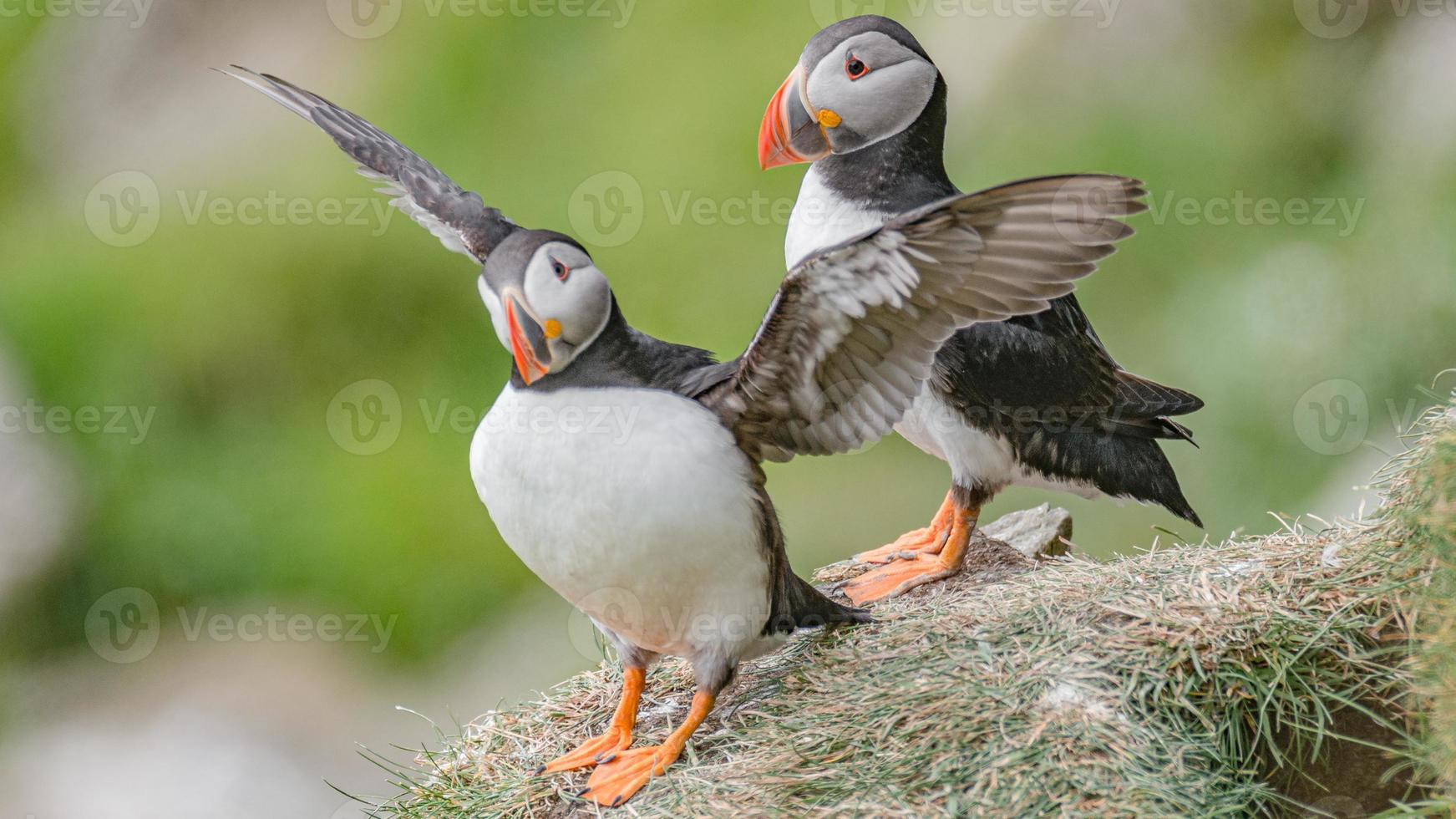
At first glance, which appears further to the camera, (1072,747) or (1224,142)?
(1224,142)

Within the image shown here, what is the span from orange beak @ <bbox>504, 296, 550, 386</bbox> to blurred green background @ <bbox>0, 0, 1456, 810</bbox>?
467 cm

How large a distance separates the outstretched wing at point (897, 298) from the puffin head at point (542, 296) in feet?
1.35

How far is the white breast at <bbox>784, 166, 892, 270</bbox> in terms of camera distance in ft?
15.0

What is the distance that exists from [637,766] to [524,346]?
3.93 feet

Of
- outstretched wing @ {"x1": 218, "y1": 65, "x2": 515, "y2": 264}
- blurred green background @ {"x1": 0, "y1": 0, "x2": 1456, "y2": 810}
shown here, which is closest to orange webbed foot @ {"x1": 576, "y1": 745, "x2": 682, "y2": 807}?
outstretched wing @ {"x1": 218, "y1": 65, "x2": 515, "y2": 264}

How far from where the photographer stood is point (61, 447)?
9344 millimetres

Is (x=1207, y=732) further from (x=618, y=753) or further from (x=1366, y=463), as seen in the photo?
(x=1366, y=463)

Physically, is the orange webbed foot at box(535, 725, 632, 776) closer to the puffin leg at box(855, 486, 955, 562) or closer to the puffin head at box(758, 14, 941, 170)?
the puffin leg at box(855, 486, 955, 562)

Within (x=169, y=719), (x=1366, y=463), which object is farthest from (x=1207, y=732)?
(x=169, y=719)

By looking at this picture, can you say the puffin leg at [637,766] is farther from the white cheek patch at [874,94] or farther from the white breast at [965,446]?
the white cheek patch at [874,94]

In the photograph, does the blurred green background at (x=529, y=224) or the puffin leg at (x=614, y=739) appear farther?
the blurred green background at (x=529, y=224)

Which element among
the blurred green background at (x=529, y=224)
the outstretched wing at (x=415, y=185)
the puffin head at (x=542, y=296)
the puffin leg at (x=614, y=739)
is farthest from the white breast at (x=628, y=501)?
the blurred green background at (x=529, y=224)

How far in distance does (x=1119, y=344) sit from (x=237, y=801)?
19.1ft

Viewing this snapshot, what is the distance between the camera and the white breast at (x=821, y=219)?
4.57 metres
